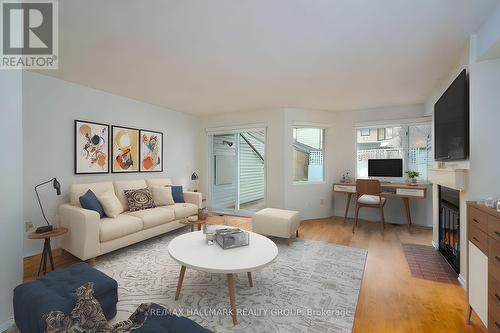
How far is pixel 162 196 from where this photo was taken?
12.5ft

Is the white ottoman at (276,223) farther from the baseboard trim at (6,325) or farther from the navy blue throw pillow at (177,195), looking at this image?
the baseboard trim at (6,325)

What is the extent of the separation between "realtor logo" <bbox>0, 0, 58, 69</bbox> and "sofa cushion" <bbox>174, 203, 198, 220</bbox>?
8.19 ft

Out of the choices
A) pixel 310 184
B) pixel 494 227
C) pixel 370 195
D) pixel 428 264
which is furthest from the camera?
pixel 310 184

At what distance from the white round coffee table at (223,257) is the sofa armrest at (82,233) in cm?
103

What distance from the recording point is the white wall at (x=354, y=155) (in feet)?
14.0

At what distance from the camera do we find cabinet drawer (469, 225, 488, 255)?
61.1 inches

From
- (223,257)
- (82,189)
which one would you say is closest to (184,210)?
(82,189)

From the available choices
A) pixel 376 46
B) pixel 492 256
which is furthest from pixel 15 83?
pixel 492 256

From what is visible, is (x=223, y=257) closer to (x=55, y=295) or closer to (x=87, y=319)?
(x=87, y=319)

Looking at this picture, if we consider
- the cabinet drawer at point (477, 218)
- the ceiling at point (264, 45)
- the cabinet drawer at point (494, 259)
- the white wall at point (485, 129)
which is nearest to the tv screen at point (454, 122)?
the white wall at point (485, 129)

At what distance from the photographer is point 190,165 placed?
211 inches

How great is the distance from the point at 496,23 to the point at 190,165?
198 inches

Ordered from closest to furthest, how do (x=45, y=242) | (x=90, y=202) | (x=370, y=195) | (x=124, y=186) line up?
(x=45, y=242) < (x=90, y=202) < (x=124, y=186) < (x=370, y=195)

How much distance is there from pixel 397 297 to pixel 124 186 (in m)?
3.82
